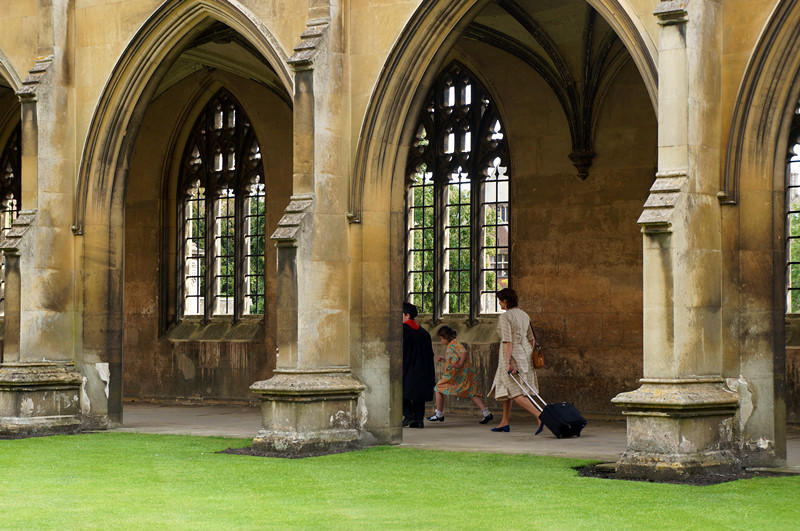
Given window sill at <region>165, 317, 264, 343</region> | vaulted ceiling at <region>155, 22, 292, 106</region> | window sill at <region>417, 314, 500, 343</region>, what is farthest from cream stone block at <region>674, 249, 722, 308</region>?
window sill at <region>165, 317, 264, 343</region>

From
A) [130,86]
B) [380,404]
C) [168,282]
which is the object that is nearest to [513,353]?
[380,404]

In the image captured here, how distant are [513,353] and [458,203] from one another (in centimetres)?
464

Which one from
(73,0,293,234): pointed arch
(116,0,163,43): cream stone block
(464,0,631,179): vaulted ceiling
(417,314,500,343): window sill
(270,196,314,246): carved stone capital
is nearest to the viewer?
(270,196,314,246): carved stone capital

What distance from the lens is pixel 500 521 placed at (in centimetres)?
768

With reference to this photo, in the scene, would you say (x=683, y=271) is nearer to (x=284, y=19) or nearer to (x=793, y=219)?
(x=284, y=19)

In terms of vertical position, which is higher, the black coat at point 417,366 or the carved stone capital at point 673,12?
the carved stone capital at point 673,12

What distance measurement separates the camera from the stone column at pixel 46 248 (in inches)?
554

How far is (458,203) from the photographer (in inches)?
701

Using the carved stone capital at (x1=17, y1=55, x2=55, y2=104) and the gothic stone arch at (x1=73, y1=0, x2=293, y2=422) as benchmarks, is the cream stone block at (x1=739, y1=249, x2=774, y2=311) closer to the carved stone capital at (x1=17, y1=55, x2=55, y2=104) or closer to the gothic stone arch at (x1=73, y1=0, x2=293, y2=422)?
the gothic stone arch at (x1=73, y1=0, x2=293, y2=422)

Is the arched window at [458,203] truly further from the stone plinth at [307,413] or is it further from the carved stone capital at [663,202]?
the carved stone capital at [663,202]

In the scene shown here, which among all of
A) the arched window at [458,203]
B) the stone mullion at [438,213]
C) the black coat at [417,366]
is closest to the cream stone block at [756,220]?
the black coat at [417,366]

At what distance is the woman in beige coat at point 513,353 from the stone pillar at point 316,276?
194 centimetres

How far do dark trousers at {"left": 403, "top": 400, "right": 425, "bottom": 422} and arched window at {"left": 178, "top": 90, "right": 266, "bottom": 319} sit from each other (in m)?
5.27

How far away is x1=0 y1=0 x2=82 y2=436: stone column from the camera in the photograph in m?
14.1
